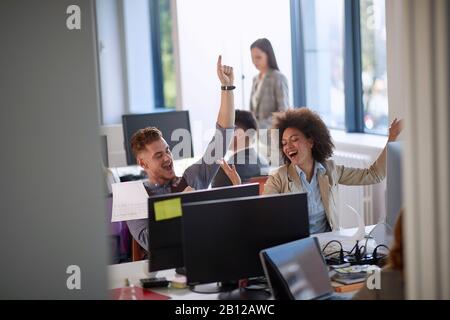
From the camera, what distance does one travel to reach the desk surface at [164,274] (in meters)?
2.75

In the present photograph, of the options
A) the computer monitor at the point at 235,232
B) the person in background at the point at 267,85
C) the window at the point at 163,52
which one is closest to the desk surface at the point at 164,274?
the computer monitor at the point at 235,232

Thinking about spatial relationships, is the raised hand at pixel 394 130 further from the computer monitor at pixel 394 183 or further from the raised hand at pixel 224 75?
the raised hand at pixel 224 75

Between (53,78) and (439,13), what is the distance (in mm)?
1175

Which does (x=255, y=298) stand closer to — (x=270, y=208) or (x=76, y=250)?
(x=270, y=208)

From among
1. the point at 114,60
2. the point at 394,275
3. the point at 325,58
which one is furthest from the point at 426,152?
the point at 114,60

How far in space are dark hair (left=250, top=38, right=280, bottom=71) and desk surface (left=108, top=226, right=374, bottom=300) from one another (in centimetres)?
300

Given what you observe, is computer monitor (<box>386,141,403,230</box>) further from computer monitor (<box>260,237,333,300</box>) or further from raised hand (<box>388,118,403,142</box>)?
raised hand (<box>388,118,403,142</box>)

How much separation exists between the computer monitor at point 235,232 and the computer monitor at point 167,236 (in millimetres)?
243

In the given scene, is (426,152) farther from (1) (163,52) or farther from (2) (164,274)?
(1) (163,52)

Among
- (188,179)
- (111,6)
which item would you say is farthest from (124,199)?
(111,6)

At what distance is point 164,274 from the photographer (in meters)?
3.03

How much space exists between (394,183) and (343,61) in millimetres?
3322

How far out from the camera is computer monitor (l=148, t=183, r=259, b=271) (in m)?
2.80

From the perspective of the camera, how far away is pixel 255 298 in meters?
2.67
